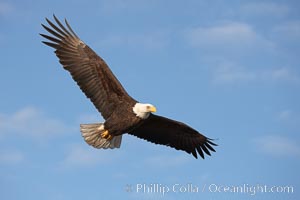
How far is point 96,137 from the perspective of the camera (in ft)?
41.1

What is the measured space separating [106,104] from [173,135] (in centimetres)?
203

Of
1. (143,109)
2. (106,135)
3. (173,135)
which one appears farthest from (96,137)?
(173,135)

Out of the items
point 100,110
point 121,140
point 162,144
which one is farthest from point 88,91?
point 162,144

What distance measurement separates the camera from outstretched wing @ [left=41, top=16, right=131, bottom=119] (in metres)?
12.1

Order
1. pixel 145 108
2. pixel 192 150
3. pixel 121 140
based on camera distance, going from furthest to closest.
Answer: pixel 192 150 < pixel 121 140 < pixel 145 108

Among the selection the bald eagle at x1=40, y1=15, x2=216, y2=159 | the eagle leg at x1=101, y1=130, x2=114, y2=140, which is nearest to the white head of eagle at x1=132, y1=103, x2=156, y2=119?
the bald eagle at x1=40, y1=15, x2=216, y2=159

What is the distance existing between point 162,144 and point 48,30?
3.28 m

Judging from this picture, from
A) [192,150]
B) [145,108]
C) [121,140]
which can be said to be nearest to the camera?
[145,108]

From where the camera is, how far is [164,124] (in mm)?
13234

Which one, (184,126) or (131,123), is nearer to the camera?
(131,123)

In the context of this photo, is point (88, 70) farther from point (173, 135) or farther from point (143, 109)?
point (173, 135)

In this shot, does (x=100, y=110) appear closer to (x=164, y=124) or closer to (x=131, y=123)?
(x=131, y=123)

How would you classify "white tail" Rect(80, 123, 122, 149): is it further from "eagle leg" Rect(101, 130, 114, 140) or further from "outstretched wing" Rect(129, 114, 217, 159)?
"outstretched wing" Rect(129, 114, 217, 159)

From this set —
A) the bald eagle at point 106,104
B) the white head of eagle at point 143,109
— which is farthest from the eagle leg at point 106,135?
the white head of eagle at point 143,109
